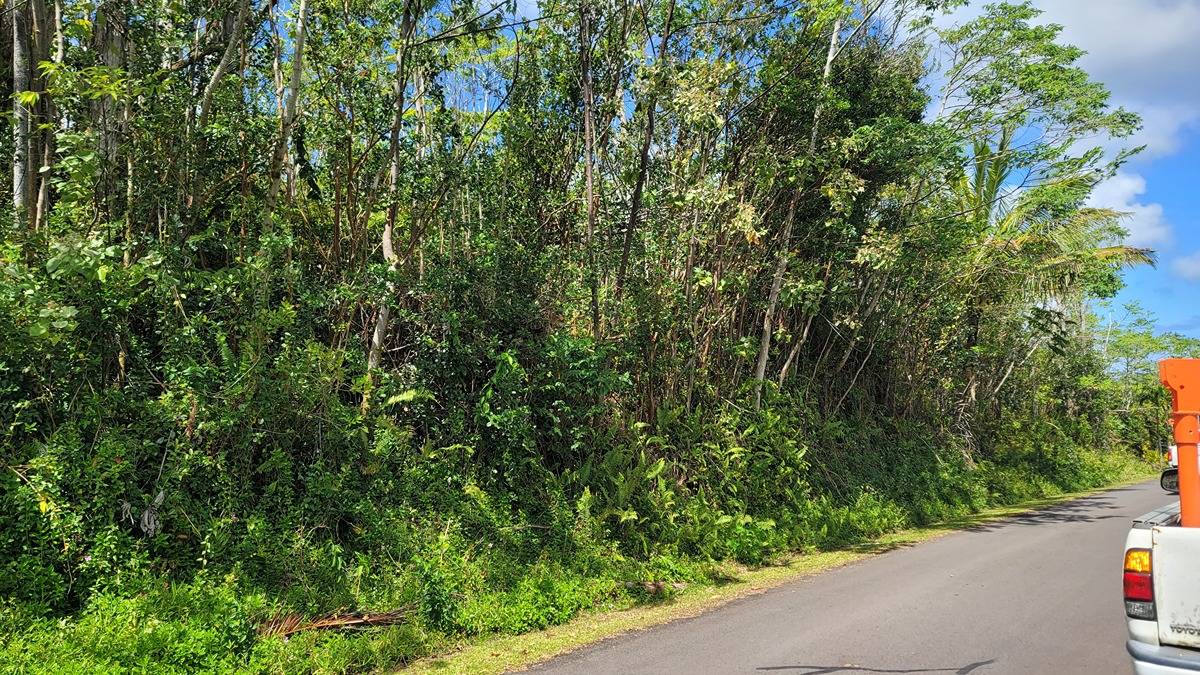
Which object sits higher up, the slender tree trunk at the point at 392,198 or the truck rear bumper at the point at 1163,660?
the slender tree trunk at the point at 392,198

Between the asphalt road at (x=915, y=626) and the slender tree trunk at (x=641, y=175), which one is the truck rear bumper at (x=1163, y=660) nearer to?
the asphalt road at (x=915, y=626)

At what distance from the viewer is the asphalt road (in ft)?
18.5

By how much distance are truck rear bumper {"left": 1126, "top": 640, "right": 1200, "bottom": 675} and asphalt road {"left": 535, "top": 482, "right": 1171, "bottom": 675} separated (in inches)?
68.9

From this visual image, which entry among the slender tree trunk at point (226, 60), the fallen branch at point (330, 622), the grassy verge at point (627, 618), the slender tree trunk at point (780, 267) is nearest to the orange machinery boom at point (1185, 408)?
the grassy verge at point (627, 618)

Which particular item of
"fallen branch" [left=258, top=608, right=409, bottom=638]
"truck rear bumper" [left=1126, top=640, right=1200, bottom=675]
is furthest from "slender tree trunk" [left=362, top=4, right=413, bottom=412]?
"truck rear bumper" [left=1126, top=640, right=1200, bottom=675]

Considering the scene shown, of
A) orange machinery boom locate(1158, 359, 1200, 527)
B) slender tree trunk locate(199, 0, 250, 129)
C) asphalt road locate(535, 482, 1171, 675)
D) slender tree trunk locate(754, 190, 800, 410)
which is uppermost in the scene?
slender tree trunk locate(199, 0, 250, 129)

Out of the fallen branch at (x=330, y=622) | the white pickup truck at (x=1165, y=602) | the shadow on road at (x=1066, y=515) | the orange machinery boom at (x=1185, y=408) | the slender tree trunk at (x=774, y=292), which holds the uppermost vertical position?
the slender tree trunk at (x=774, y=292)

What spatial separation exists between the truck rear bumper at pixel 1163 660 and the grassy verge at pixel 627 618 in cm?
388

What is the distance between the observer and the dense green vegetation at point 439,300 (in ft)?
19.7

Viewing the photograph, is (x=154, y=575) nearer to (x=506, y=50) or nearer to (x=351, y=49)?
(x=351, y=49)

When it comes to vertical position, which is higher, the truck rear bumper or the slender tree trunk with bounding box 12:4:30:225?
the slender tree trunk with bounding box 12:4:30:225

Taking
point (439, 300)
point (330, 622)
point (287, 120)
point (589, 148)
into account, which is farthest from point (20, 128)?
point (589, 148)

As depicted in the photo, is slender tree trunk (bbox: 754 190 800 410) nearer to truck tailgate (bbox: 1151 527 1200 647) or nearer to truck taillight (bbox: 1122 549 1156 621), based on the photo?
truck taillight (bbox: 1122 549 1156 621)

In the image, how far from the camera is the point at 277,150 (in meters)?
7.61
